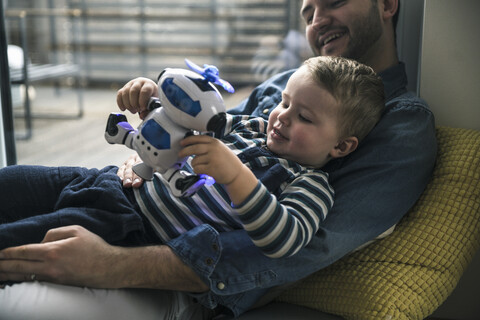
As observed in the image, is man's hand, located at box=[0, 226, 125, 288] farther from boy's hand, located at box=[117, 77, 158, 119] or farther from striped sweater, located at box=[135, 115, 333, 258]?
boy's hand, located at box=[117, 77, 158, 119]

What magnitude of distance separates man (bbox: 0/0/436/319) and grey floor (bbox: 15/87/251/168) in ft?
3.04

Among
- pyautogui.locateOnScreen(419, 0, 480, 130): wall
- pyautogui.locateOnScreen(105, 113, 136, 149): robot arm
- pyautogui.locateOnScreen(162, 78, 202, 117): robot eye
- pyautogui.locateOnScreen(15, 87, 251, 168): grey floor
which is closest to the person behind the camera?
pyautogui.locateOnScreen(162, 78, 202, 117): robot eye

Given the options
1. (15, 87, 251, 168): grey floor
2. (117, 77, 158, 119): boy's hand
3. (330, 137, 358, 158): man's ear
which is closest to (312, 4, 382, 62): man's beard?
(330, 137, 358, 158): man's ear

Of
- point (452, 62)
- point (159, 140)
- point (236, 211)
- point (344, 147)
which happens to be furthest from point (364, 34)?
point (159, 140)

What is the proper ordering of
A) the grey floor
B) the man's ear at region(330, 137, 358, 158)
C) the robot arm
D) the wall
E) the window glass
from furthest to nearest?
the grey floor → the window glass → the wall → the man's ear at region(330, 137, 358, 158) → the robot arm

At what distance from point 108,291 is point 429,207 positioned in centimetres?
79

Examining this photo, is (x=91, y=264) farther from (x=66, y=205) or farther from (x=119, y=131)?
(x=119, y=131)

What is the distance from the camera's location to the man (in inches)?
43.8

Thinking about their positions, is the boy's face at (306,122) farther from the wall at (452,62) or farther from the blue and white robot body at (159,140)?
the wall at (452,62)

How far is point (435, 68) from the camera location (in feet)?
4.99

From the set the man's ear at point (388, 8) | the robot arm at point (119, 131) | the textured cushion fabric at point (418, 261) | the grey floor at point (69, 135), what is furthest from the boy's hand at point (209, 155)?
the grey floor at point (69, 135)

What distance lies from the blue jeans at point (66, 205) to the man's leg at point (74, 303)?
120mm

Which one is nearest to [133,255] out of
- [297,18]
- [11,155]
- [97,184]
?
[97,184]

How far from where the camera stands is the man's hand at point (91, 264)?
3.60 ft
